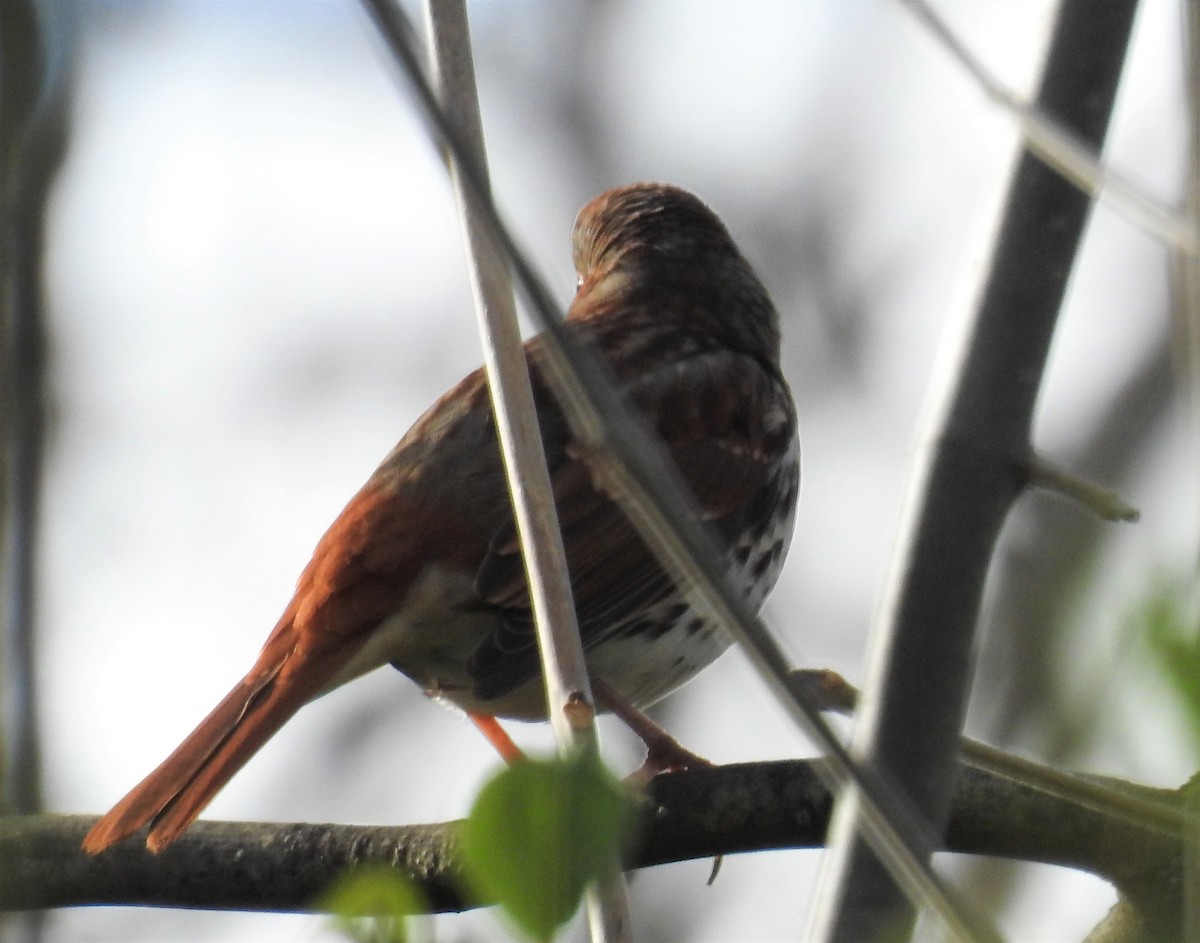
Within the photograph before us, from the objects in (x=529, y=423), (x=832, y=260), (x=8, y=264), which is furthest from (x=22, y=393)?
(x=832, y=260)

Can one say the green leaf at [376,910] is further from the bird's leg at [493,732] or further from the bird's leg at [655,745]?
the bird's leg at [493,732]

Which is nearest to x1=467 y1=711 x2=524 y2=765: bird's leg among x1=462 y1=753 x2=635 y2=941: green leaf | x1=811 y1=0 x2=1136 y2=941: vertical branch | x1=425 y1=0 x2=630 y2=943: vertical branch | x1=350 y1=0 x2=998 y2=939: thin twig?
x1=425 y1=0 x2=630 y2=943: vertical branch

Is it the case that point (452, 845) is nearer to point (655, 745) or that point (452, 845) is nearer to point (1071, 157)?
point (655, 745)

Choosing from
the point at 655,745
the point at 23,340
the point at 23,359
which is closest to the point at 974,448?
the point at 655,745

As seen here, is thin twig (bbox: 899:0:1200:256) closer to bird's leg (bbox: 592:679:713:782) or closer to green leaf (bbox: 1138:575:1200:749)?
green leaf (bbox: 1138:575:1200:749)

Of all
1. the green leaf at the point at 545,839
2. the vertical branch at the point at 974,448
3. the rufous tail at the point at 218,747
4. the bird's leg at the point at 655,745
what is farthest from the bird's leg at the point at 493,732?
the green leaf at the point at 545,839

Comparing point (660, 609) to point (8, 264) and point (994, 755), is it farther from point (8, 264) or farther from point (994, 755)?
point (994, 755)
